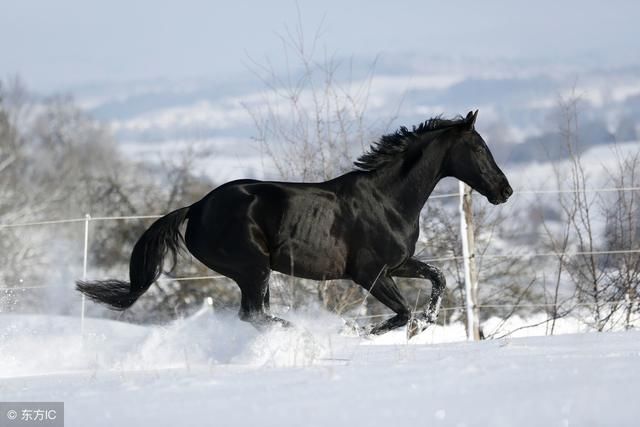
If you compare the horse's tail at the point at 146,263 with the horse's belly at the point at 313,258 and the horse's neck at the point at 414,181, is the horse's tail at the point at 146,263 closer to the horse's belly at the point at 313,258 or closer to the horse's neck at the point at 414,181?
the horse's belly at the point at 313,258

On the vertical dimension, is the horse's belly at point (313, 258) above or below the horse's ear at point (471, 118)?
below

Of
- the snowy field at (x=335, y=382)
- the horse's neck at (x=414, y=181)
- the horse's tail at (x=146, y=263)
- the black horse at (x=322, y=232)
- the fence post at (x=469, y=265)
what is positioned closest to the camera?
the snowy field at (x=335, y=382)

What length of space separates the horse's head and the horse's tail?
178cm

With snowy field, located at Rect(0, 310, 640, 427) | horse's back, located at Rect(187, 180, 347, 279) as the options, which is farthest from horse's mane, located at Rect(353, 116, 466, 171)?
snowy field, located at Rect(0, 310, 640, 427)

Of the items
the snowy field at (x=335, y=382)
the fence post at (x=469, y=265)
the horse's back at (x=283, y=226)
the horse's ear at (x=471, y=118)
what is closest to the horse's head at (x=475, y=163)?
the horse's ear at (x=471, y=118)

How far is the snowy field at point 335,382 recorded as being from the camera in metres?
3.09

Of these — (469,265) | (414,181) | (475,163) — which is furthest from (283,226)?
(469,265)

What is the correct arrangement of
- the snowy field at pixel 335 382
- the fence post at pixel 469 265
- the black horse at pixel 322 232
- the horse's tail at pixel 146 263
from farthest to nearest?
the fence post at pixel 469 265
the horse's tail at pixel 146 263
the black horse at pixel 322 232
the snowy field at pixel 335 382

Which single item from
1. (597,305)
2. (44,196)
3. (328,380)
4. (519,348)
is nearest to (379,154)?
(519,348)

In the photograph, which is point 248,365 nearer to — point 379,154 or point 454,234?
point 379,154

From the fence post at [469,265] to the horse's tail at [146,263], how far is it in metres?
2.76

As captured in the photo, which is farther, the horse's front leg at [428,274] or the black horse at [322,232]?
the horse's front leg at [428,274]

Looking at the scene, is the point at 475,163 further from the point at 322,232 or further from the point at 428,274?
the point at 322,232

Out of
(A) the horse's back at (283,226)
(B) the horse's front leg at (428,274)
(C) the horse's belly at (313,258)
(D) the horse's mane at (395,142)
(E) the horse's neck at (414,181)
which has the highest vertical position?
(D) the horse's mane at (395,142)
